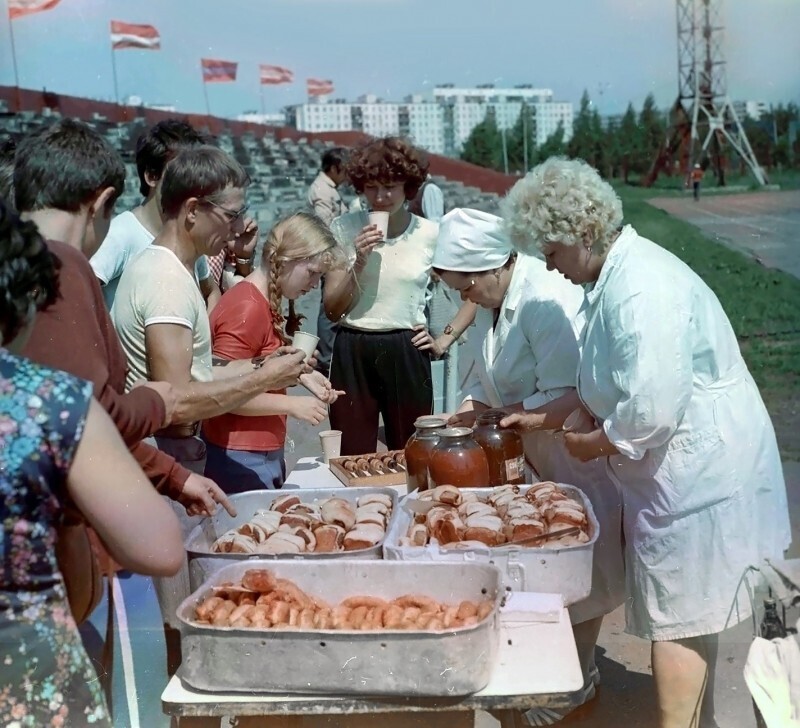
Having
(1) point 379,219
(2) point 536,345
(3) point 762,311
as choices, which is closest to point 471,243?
(2) point 536,345

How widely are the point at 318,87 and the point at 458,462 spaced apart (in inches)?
56.4

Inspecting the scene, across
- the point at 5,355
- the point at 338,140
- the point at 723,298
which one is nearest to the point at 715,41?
the point at 338,140

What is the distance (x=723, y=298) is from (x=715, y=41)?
399 centimetres

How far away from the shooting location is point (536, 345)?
2.54 meters

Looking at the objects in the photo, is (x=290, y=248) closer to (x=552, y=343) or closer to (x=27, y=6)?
(x=552, y=343)

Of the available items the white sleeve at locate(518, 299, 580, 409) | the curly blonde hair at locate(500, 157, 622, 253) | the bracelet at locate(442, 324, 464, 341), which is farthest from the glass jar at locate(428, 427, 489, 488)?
the bracelet at locate(442, 324, 464, 341)

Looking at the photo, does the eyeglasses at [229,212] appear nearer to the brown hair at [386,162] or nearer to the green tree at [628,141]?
the brown hair at [386,162]

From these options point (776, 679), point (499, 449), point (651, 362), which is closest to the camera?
point (776, 679)

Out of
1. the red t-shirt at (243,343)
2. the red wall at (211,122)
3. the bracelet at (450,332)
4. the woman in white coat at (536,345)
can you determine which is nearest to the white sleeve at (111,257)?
the red t-shirt at (243,343)

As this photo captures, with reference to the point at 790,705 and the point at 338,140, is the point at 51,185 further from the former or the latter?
the point at 338,140

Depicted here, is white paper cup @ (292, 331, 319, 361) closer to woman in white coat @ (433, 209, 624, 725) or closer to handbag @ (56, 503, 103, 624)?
woman in white coat @ (433, 209, 624, 725)

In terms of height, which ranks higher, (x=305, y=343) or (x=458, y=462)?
(x=305, y=343)

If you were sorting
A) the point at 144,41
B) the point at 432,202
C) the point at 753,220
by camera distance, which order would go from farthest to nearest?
1. the point at 753,220
2. the point at 432,202
3. the point at 144,41

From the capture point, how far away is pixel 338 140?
3883 millimetres
